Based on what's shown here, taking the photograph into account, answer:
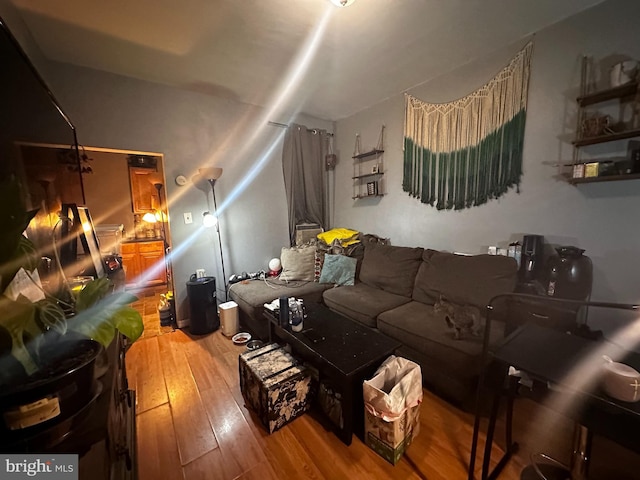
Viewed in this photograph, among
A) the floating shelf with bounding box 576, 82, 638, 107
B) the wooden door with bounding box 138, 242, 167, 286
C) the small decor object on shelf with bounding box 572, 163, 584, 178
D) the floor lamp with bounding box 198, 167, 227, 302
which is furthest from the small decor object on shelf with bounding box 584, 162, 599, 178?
the wooden door with bounding box 138, 242, 167, 286

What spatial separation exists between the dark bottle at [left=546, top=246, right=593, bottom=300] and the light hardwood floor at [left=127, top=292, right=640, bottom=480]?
0.77m

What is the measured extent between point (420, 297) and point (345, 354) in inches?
→ 45.8

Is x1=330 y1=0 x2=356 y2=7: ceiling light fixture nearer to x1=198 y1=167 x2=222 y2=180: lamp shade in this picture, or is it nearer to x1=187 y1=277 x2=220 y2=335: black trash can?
x1=198 y1=167 x2=222 y2=180: lamp shade

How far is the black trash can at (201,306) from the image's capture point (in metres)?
2.72

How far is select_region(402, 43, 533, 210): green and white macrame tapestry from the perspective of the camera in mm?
2127

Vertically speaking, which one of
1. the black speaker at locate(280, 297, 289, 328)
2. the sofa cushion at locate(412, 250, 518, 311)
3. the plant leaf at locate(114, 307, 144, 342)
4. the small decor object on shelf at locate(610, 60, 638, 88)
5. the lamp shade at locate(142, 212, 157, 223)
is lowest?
the black speaker at locate(280, 297, 289, 328)

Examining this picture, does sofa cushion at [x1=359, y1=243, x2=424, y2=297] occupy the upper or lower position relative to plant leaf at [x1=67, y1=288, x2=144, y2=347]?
lower

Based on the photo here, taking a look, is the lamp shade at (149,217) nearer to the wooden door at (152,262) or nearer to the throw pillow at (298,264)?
the wooden door at (152,262)

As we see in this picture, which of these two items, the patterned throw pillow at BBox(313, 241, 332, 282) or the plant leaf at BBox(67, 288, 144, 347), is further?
the patterned throw pillow at BBox(313, 241, 332, 282)

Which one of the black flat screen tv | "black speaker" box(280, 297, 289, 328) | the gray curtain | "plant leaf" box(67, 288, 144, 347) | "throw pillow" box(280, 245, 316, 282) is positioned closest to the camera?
"plant leaf" box(67, 288, 144, 347)

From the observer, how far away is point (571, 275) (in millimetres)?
1699

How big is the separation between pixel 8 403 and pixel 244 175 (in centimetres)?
296

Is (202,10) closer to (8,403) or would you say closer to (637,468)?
(8,403)

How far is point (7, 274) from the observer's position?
0.50m
